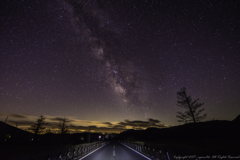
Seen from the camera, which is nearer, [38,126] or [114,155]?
[114,155]

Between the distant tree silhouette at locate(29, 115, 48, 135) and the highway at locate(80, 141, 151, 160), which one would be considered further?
the distant tree silhouette at locate(29, 115, 48, 135)

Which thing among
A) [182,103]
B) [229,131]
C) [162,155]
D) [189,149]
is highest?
[182,103]

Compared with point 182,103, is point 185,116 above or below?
below

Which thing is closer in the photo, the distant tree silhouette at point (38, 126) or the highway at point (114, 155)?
the highway at point (114, 155)

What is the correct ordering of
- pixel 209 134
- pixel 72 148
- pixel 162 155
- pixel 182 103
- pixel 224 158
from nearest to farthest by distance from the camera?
1. pixel 224 158
2. pixel 162 155
3. pixel 72 148
4. pixel 182 103
5. pixel 209 134

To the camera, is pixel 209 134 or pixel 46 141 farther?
pixel 209 134

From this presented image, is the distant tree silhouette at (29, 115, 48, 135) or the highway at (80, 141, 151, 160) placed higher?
the distant tree silhouette at (29, 115, 48, 135)

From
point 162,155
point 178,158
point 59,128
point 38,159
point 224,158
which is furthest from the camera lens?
point 59,128

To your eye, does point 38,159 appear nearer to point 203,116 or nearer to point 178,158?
point 178,158

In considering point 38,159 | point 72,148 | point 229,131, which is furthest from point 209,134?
point 38,159

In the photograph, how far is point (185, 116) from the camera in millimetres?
28500

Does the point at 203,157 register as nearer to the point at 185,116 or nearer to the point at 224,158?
the point at 224,158

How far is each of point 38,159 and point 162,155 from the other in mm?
8256

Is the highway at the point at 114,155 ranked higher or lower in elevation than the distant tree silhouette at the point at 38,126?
lower
